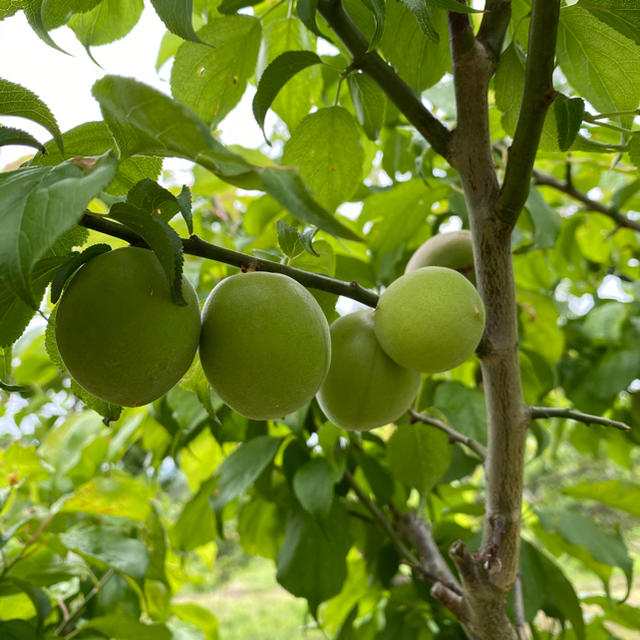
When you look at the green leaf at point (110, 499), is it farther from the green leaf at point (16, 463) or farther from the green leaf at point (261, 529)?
the green leaf at point (261, 529)

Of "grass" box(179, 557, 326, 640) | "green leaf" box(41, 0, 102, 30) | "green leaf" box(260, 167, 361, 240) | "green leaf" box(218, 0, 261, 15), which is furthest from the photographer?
"grass" box(179, 557, 326, 640)

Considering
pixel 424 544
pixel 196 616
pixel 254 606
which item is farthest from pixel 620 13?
pixel 254 606

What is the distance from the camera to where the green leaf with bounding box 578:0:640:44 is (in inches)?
21.3

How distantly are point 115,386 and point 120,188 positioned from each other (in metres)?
0.19

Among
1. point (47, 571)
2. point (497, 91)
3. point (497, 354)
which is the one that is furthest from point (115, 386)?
point (47, 571)

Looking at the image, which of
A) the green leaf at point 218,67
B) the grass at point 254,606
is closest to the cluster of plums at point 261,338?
the green leaf at point 218,67

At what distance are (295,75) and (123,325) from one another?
55cm

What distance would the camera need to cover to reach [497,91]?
69 cm

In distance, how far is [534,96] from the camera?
527mm

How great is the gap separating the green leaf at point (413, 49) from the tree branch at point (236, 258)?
0.28 m

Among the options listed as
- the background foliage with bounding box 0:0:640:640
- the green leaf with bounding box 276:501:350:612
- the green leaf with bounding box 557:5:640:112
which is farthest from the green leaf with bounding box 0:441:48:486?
the green leaf with bounding box 557:5:640:112

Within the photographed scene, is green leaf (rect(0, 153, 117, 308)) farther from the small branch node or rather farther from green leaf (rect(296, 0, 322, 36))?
the small branch node

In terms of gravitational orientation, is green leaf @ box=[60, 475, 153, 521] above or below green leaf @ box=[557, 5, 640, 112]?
below

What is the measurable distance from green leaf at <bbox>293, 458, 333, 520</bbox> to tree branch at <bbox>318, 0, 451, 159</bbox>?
0.49 metres
